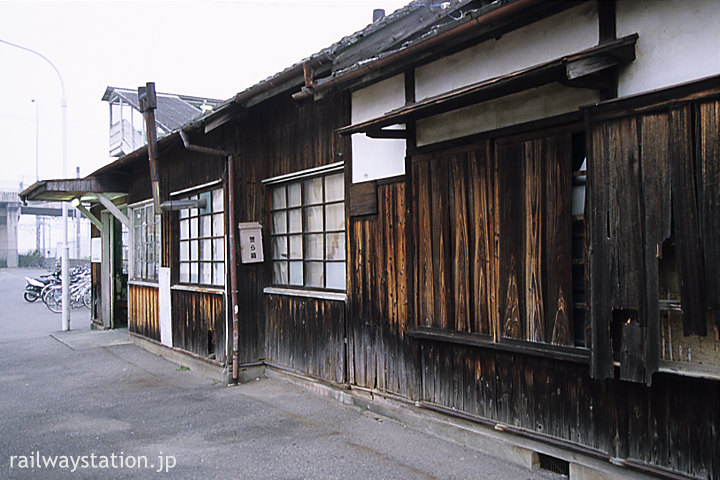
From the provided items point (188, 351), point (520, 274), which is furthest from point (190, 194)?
point (520, 274)

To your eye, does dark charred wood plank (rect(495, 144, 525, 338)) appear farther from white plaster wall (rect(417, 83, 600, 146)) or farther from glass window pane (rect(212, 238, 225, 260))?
glass window pane (rect(212, 238, 225, 260))

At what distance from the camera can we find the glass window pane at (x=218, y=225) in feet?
27.1

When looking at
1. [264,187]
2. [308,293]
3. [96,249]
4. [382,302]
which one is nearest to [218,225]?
[264,187]

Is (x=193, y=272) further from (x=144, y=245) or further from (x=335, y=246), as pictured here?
(x=335, y=246)

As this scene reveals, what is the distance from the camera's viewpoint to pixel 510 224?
14.2 ft

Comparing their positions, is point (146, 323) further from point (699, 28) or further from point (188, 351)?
point (699, 28)

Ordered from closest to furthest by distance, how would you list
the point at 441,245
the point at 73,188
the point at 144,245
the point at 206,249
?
the point at 441,245 → the point at 206,249 → the point at 73,188 → the point at 144,245

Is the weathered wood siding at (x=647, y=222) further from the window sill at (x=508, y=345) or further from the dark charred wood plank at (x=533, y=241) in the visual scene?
the dark charred wood plank at (x=533, y=241)

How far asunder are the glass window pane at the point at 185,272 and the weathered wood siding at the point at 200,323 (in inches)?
9.8

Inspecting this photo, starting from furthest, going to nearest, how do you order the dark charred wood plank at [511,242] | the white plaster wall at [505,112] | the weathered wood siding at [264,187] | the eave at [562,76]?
the weathered wood siding at [264,187], the dark charred wood plank at [511,242], the white plaster wall at [505,112], the eave at [562,76]

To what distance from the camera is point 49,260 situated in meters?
57.3

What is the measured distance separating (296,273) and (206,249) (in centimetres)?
223

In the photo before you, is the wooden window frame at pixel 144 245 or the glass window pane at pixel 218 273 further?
the wooden window frame at pixel 144 245

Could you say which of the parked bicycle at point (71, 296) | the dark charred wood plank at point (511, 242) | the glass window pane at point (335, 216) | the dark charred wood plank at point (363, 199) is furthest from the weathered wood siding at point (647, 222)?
the parked bicycle at point (71, 296)
